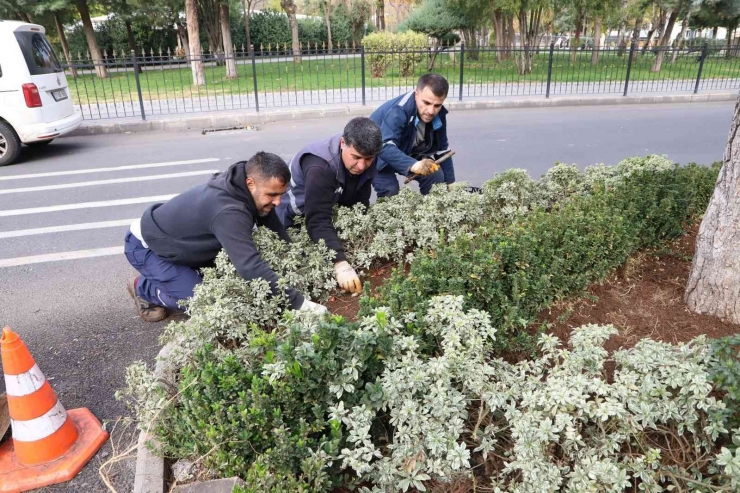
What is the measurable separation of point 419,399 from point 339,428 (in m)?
0.38

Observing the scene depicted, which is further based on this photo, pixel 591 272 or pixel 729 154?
pixel 591 272

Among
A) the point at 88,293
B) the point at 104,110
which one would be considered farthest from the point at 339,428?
the point at 104,110

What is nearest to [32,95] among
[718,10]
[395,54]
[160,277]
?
[160,277]

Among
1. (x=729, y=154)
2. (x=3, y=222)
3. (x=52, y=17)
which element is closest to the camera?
(x=729, y=154)

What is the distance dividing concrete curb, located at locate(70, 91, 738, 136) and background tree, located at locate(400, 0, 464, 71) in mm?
12541

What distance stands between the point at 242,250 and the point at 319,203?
30.6 inches

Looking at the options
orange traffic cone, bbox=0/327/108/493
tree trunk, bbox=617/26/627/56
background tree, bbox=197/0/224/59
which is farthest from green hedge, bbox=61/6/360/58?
orange traffic cone, bbox=0/327/108/493

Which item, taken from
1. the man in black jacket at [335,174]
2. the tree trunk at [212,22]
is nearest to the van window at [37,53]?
the man in black jacket at [335,174]

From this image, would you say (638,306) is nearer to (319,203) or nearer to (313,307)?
(313,307)

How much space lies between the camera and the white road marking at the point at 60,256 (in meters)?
4.99

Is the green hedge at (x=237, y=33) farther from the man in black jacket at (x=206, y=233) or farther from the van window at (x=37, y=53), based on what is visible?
the man in black jacket at (x=206, y=233)

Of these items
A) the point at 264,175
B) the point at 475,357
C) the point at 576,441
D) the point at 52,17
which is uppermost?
the point at 52,17

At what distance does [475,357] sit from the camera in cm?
224

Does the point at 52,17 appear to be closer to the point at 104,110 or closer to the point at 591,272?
the point at 104,110
